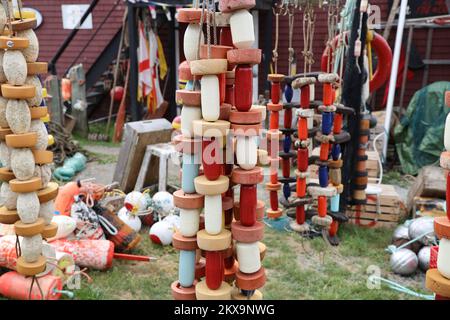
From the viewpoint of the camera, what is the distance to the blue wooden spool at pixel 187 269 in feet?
5.98

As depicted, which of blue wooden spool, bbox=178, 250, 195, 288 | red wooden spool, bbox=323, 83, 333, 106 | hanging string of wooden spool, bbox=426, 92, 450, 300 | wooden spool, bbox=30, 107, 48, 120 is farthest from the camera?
red wooden spool, bbox=323, 83, 333, 106

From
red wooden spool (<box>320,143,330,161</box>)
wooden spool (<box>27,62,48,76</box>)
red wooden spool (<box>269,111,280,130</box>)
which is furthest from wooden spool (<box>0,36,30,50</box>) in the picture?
red wooden spool (<box>320,143,330,161</box>)

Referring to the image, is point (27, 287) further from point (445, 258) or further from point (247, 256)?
point (445, 258)

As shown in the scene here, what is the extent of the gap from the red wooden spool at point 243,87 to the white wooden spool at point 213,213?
1.16 ft

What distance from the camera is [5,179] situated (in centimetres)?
230

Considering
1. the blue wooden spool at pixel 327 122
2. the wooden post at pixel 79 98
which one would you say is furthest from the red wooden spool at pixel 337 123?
the wooden post at pixel 79 98

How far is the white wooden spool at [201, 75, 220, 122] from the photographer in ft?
5.39

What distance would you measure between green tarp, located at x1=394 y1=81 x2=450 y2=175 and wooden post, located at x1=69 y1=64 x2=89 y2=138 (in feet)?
18.5

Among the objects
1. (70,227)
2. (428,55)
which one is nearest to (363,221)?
(70,227)

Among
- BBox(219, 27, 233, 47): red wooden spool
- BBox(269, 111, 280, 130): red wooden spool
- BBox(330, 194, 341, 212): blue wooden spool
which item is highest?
BBox(219, 27, 233, 47): red wooden spool

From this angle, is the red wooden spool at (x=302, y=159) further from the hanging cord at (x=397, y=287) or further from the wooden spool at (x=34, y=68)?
the wooden spool at (x=34, y=68)

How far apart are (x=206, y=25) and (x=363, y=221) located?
3.39m

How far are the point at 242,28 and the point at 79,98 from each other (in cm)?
769

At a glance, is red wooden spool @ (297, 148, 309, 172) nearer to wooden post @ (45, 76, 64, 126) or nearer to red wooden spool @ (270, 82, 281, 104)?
red wooden spool @ (270, 82, 281, 104)
